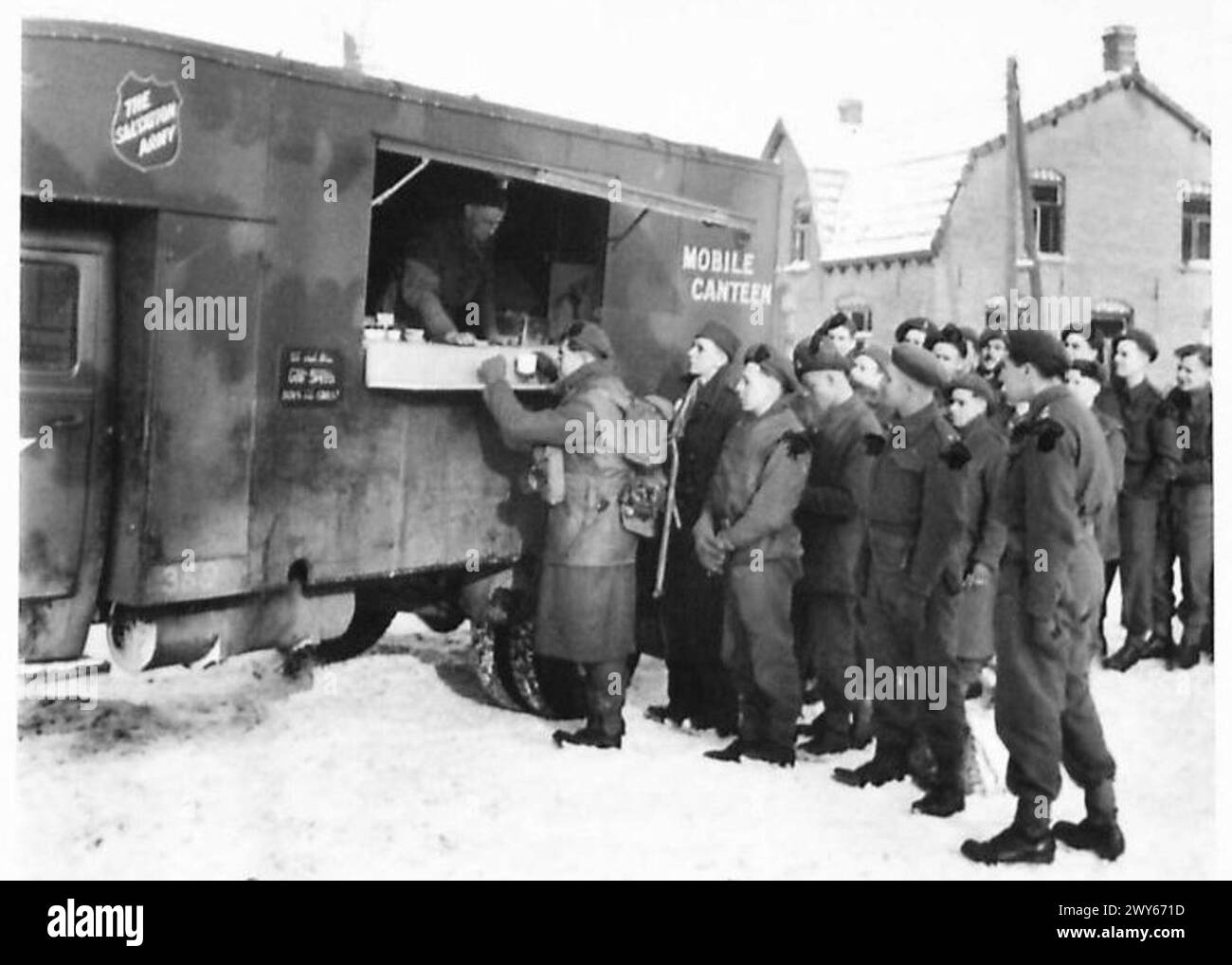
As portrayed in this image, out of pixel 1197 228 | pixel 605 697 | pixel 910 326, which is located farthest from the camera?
pixel 910 326

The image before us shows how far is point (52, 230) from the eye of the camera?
401 cm

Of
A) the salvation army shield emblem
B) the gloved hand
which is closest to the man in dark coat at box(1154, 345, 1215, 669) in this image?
the gloved hand

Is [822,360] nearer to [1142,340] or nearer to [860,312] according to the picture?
[1142,340]

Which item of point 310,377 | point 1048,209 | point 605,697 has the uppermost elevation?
point 1048,209

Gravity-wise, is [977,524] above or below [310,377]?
below

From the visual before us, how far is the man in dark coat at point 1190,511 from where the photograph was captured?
585 cm

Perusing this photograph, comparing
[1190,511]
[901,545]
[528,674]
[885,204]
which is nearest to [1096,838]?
[901,545]

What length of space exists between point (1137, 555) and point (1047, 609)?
2749mm

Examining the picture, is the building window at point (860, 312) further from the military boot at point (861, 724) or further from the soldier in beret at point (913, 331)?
the military boot at point (861, 724)

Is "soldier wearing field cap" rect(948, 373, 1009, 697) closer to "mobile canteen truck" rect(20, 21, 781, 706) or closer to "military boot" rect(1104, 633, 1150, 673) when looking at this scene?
"military boot" rect(1104, 633, 1150, 673)

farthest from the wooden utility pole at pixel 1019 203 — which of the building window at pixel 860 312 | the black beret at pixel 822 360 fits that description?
the building window at pixel 860 312

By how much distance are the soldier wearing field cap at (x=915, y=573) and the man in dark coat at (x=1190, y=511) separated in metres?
1.92

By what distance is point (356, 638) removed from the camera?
6.35 m

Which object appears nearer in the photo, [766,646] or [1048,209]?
Answer: [766,646]
